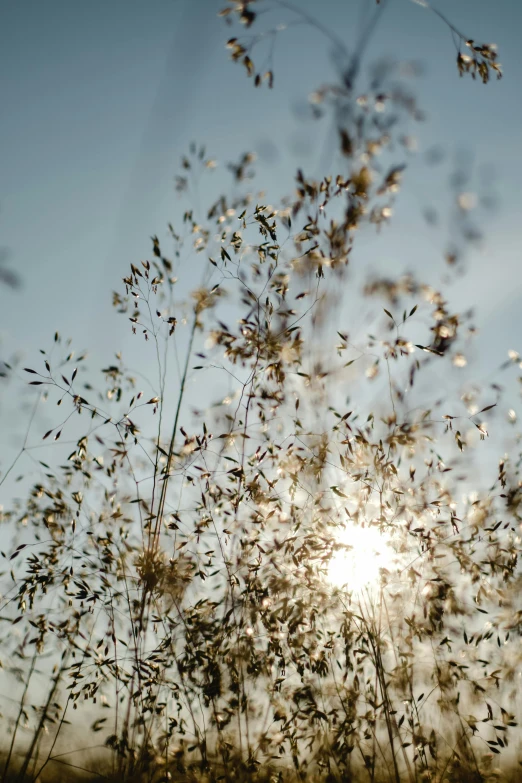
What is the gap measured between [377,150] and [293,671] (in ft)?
10.7

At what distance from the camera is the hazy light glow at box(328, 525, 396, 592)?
2.96 meters

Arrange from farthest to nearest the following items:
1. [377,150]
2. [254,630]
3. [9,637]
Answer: [9,637] → [254,630] → [377,150]

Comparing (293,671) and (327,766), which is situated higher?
(293,671)

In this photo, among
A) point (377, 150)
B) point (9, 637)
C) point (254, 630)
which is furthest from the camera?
point (9, 637)

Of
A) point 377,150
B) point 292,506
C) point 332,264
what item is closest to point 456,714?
point 292,506

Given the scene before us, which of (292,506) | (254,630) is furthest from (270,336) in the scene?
(254,630)

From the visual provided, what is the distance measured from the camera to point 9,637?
3.23m

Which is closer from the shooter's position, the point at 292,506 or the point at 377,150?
the point at 377,150

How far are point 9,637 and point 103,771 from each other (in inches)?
42.5

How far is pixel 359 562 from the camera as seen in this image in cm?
299

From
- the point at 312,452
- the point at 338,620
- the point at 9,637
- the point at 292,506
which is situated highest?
the point at 312,452

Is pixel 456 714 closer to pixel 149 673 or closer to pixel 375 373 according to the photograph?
pixel 149 673

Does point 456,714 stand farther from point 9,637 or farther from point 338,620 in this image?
point 9,637

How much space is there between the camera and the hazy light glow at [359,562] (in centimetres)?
296
